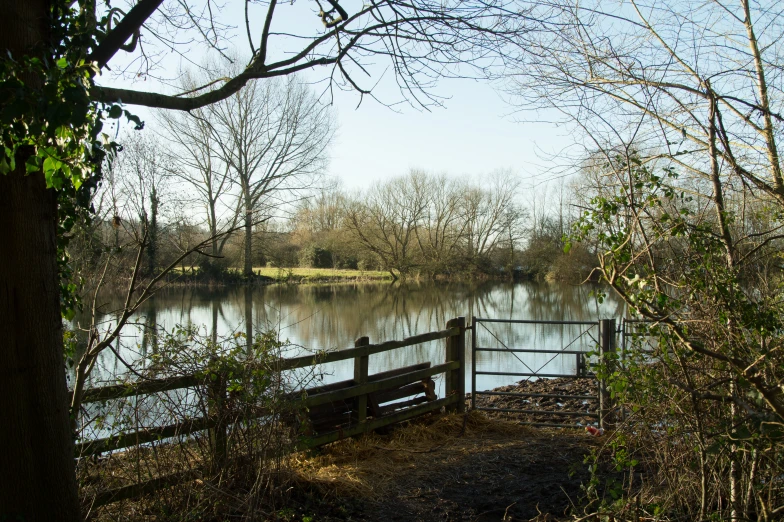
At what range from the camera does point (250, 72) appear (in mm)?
4535

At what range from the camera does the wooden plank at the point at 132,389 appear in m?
4.10

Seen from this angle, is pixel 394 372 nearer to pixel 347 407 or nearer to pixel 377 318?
pixel 347 407

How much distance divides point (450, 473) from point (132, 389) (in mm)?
3006

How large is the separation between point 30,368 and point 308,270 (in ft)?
125

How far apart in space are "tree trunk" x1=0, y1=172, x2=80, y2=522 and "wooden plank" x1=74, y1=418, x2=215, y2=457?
2.16 feet

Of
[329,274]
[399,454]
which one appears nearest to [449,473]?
[399,454]

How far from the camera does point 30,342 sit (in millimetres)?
3143

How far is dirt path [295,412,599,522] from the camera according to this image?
4.85 metres

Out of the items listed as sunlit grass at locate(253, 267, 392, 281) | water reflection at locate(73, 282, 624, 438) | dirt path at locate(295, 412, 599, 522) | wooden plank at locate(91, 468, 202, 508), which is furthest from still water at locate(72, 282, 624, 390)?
dirt path at locate(295, 412, 599, 522)

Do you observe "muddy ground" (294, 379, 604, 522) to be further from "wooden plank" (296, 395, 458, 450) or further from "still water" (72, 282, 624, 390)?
"still water" (72, 282, 624, 390)

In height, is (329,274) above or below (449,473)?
above

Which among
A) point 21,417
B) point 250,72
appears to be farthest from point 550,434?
point 21,417

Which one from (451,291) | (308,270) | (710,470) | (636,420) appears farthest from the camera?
(308,270)

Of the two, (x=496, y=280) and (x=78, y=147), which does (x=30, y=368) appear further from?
(x=496, y=280)
